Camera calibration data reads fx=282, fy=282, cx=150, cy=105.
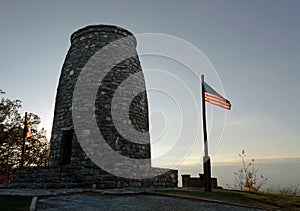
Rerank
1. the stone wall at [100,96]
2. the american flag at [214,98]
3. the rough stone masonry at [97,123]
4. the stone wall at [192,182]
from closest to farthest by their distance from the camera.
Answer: the american flag at [214,98]
the rough stone masonry at [97,123]
the stone wall at [100,96]
the stone wall at [192,182]

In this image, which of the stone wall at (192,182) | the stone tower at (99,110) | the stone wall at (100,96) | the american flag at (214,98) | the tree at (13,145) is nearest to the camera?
the american flag at (214,98)

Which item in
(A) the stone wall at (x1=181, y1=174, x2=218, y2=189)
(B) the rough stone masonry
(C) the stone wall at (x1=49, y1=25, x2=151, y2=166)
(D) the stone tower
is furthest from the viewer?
Answer: (A) the stone wall at (x1=181, y1=174, x2=218, y2=189)

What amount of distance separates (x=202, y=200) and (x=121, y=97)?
6.99 meters

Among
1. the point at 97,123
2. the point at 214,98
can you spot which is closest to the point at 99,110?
the point at 97,123

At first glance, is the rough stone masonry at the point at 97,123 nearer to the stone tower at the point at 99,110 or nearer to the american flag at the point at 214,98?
the stone tower at the point at 99,110

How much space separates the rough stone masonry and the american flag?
4.04m

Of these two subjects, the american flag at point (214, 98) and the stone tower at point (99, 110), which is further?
the stone tower at point (99, 110)

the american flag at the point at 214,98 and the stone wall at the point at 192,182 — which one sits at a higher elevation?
the american flag at the point at 214,98

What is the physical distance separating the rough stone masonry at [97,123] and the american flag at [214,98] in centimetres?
404

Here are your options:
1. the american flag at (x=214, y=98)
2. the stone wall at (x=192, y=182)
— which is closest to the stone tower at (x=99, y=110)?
the stone wall at (x=192, y=182)

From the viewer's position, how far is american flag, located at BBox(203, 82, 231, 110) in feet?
37.5

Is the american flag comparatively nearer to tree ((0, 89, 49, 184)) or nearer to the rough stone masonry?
the rough stone masonry

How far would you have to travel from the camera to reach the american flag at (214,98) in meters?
11.4

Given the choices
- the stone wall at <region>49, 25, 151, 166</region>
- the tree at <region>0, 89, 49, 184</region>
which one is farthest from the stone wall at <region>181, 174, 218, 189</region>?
the tree at <region>0, 89, 49, 184</region>
